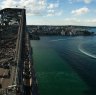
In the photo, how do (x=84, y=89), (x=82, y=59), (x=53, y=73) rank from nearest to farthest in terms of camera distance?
1. (x=84, y=89)
2. (x=53, y=73)
3. (x=82, y=59)

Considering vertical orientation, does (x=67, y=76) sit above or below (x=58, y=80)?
below

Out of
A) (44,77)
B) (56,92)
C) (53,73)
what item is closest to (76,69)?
(53,73)

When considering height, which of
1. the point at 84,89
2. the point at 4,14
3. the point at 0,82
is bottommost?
the point at 84,89

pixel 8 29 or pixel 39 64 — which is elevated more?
pixel 8 29

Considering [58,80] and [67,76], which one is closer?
[58,80]

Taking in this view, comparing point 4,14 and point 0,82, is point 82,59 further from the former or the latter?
point 0,82

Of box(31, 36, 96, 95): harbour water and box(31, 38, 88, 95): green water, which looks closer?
box(31, 38, 88, 95): green water

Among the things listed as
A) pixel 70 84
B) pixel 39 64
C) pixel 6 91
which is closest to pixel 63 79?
pixel 70 84

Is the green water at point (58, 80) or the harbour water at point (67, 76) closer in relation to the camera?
the green water at point (58, 80)

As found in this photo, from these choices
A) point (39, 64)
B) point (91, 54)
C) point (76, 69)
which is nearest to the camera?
point (76, 69)

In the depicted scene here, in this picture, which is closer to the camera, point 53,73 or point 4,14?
point 53,73
